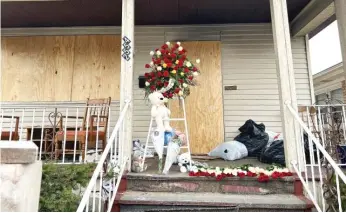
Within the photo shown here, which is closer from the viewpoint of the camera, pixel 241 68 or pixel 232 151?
pixel 232 151

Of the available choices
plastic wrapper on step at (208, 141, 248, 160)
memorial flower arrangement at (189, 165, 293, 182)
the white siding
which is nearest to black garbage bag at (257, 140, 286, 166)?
plastic wrapper on step at (208, 141, 248, 160)

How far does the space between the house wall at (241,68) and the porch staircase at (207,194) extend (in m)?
2.05

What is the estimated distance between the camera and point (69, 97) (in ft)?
15.4

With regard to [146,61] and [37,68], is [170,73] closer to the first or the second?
[146,61]

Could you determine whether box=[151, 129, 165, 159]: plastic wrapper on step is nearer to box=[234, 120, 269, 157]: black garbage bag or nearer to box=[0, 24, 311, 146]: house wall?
box=[234, 120, 269, 157]: black garbage bag

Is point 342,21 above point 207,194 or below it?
above

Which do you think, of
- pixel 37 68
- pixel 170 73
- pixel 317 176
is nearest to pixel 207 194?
pixel 317 176

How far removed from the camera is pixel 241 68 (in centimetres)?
477

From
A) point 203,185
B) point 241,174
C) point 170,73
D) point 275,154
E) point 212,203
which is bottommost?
point 212,203

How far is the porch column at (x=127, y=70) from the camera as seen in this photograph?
285cm

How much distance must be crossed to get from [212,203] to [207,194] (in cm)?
23

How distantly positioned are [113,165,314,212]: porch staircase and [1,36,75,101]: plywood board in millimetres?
2893

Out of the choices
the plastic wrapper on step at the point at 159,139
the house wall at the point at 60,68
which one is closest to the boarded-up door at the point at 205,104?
the house wall at the point at 60,68

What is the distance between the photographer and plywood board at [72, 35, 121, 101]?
4.71 metres
